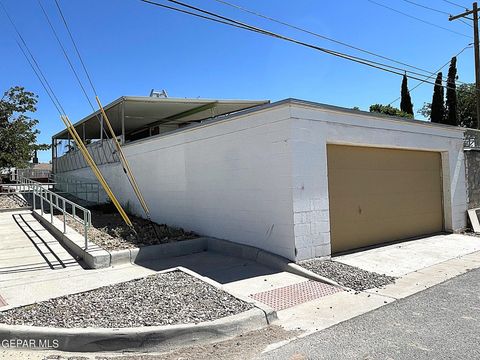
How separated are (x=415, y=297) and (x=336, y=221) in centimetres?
292

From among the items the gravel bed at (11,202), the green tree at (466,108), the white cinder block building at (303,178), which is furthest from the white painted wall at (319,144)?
the green tree at (466,108)

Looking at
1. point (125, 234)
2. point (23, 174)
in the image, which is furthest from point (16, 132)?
point (125, 234)

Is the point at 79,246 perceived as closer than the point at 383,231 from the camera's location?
Yes

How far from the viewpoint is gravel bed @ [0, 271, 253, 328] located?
15.0 ft

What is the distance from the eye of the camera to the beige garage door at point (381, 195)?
8.70m

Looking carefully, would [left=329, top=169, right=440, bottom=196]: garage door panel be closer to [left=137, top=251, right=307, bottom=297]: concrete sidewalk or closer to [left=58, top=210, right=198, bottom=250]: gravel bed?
[left=137, top=251, right=307, bottom=297]: concrete sidewalk

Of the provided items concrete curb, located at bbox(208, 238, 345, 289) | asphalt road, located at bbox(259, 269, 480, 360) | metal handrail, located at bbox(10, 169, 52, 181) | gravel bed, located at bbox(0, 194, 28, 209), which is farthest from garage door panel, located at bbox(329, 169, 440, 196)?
metal handrail, located at bbox(10, 169, 52, 181)

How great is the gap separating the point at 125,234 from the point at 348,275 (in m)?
5.53

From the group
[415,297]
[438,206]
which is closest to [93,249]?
[415,297]

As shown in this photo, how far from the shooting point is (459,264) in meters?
7.89

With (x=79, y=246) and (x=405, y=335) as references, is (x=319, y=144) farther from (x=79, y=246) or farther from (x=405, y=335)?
(x=79, y=246)

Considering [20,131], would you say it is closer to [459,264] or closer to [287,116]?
[287,116]

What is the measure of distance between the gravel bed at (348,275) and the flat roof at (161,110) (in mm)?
8818

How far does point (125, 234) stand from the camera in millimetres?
9773
